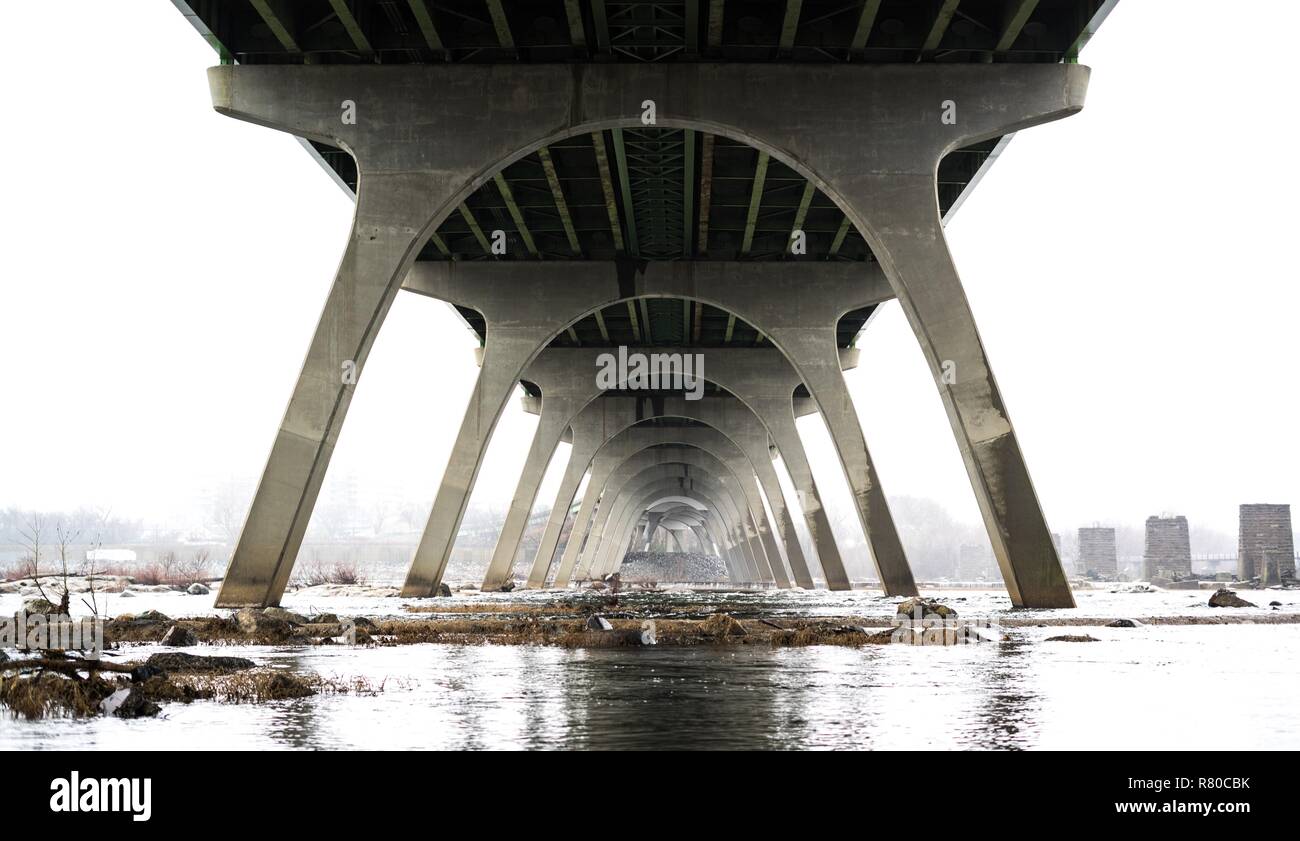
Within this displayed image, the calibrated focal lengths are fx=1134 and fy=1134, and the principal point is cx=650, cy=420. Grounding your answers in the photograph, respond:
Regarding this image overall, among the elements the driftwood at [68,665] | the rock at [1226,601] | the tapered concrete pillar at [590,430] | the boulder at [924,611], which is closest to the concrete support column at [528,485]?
the tapered concrete pillar at [590,430]

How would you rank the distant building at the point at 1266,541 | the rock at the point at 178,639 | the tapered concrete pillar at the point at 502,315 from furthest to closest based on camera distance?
the distant building at the point at 1266,541 → the tapered concrete pillar at the point at 502,315 → the rock at the point at 178,639

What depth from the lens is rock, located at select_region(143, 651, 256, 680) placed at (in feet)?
33.9

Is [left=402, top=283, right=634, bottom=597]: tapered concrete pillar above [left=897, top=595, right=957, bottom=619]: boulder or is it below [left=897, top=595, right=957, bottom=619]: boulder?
above

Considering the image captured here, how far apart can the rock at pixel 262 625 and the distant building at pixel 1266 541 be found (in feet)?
216

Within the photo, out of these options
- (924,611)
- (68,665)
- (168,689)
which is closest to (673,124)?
(924,611)

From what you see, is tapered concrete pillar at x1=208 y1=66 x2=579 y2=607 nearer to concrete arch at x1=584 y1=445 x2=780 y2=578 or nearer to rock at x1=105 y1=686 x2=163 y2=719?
rock at x1=105 y1=686 x2=163 y2=719

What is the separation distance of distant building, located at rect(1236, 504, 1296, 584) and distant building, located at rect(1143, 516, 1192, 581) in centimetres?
1305

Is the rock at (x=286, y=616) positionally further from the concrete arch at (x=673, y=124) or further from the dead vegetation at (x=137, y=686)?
the dead vegetation at (x=137, y=686)

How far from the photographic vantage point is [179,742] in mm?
6121

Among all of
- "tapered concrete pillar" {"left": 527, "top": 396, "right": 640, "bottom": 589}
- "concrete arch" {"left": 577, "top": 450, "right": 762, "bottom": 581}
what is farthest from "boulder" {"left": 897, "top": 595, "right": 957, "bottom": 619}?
"concrete arch" {"left": 577, "top": 450, "right": 762, "bottom": 581}

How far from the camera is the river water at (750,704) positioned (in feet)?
20.8

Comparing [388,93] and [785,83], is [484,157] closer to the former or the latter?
[388,93]
